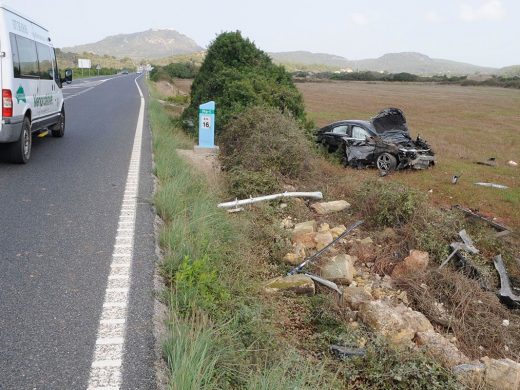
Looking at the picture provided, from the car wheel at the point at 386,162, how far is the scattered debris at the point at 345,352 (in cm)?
1000

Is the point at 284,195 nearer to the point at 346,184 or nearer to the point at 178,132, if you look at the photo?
the point at 346,184

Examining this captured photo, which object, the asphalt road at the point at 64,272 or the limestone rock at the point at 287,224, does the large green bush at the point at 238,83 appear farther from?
the asphalt road at the point at 64,272

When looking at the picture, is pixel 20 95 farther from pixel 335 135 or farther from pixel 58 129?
pixel 335 135

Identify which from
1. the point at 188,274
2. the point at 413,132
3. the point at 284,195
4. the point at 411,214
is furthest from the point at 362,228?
the point at 413,132

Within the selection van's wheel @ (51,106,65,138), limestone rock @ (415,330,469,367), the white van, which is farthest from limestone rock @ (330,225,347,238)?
van's wheel @ (51,106,65,138)

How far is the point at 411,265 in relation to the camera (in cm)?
680

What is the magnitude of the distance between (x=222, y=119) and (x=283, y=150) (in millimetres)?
4003

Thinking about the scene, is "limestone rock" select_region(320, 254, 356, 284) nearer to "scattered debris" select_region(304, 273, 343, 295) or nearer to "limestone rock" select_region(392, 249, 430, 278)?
"scattered debris" select_region(304, 273, 343, 295)

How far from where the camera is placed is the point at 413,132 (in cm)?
2494

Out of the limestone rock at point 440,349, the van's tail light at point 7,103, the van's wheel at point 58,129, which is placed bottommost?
the limestone rock at point 440,349

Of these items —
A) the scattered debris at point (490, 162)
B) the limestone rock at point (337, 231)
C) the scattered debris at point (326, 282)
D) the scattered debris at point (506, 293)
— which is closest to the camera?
the scattered debris at point (326, 282)

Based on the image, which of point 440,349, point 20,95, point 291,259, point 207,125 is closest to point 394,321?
point 440,349

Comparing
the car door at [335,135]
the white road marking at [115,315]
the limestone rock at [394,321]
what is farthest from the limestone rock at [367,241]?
the car door at [335,135]

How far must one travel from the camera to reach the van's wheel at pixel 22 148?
878 cm
